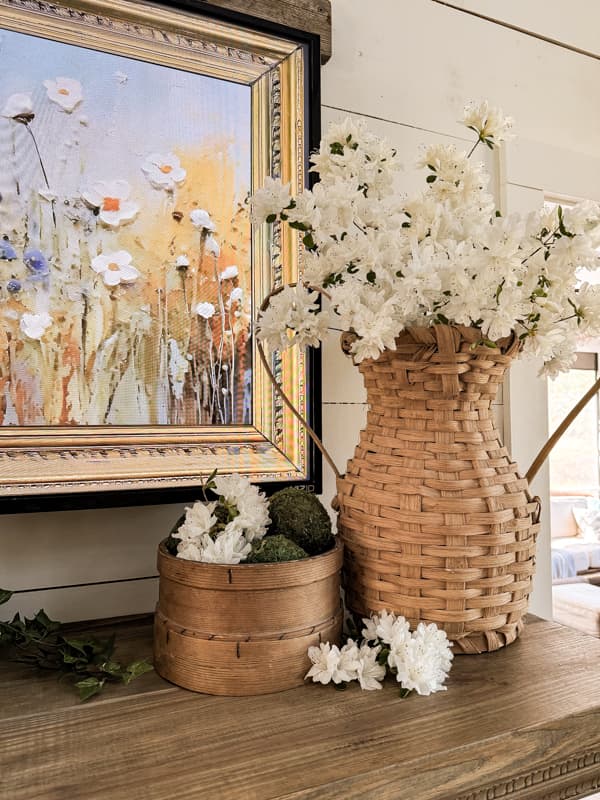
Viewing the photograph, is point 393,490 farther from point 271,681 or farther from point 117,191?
point 117,191

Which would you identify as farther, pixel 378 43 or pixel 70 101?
pixel 378 43

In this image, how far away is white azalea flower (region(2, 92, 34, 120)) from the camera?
0.81 m

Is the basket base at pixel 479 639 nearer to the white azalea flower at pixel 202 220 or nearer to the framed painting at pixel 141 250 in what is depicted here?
the framed painting at pixel 141 250

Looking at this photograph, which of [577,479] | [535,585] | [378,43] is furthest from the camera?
[577,479]

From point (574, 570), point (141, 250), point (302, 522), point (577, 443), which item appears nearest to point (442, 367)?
point (302, 522)

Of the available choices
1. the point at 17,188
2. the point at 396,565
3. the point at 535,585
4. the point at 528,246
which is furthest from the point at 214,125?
the point at 535,585

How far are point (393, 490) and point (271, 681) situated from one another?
24 centimetres

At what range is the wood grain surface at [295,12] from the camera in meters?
0.96

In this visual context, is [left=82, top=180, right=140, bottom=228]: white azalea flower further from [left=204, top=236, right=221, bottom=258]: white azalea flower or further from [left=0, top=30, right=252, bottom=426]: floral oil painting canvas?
[left=204, top=236, right=221, bottom=258]: white azalea flower

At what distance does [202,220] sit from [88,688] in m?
0.62

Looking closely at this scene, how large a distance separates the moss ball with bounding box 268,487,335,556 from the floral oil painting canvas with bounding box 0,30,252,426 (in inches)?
8.2

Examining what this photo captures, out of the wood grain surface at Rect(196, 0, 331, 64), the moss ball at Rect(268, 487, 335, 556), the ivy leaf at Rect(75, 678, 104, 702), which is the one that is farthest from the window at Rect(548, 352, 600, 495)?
the ivy leaf at Rect(75, 678, 104, 702)

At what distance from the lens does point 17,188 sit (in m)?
0.81

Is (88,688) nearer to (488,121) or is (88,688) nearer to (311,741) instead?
(311,741)
